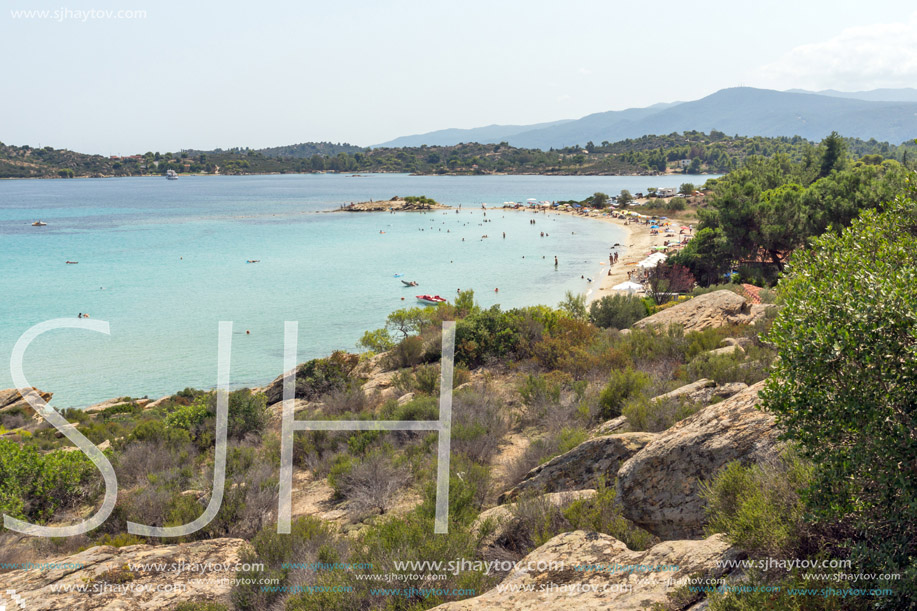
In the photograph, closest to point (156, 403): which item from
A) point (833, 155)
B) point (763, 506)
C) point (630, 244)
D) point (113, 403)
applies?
point (113, 403)

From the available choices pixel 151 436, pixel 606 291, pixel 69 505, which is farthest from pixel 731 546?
pixel 606 291

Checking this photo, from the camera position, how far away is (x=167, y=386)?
74.6ft

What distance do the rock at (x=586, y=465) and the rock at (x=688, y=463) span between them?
53 centimetres

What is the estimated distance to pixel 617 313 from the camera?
18.4 metres

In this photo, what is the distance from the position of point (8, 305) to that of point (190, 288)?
11.1 metres

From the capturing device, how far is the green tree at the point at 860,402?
125 inches

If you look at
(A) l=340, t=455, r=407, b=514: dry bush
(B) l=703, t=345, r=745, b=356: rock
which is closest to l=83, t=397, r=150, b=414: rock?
(A) l=340, t=455, r=407, b=514: dry bush

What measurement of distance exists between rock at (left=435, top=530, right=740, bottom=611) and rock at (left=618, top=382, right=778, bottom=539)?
642mm

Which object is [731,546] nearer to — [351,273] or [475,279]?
[475,279]

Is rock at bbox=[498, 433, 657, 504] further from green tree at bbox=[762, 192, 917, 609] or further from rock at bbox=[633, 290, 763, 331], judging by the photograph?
rock at bbox=[633, 290, 763, 331]

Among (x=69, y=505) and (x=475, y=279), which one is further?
(x=475, y=279)

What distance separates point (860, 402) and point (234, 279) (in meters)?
45.0

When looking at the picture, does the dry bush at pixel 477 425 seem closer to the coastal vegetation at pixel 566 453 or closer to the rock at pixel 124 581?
the coastal vegetation at pixel 566 453

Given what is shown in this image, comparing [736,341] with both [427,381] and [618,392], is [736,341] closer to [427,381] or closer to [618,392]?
[618,392]
